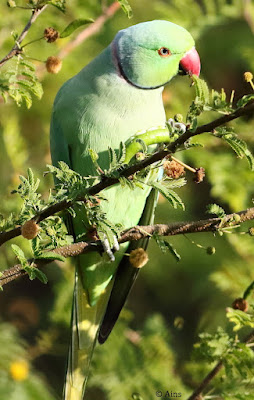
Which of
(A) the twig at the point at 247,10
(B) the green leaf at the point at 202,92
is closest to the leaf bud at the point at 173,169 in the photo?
(B) the green leaf at the point at 202,92

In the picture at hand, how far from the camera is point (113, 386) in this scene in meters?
2.99

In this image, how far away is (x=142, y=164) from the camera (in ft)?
5.29

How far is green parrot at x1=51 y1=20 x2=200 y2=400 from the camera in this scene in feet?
9.08

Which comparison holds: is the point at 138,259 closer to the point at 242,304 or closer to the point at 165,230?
the point at 165,230

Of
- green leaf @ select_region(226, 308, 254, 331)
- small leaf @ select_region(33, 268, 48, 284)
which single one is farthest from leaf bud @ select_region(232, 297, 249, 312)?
small leaf @ select_region(33, 268, 48, 284)

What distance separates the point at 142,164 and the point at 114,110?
3.96ft

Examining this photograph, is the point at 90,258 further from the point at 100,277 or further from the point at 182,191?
the point at 182,191

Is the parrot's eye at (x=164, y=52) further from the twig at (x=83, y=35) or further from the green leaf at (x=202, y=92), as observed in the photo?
the green leaf at (x=202, y=92)

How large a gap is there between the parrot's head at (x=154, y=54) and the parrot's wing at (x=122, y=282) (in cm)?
50

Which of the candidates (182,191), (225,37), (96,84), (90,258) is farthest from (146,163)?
(225,37)

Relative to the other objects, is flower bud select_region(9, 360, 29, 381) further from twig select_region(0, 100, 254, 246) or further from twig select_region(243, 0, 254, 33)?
twig select_region(243, 0, 254, 33)

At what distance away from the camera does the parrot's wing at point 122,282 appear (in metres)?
3.05

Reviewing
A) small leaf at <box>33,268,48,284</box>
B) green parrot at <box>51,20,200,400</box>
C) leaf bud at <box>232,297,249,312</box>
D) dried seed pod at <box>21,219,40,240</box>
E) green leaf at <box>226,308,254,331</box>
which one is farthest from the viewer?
green parrot at <box>51,20,200,400</box>

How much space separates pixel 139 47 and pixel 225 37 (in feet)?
5.21
